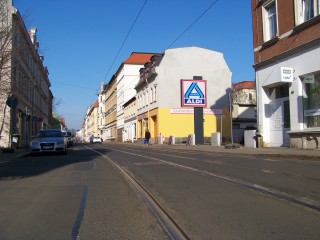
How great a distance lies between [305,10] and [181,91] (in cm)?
2593

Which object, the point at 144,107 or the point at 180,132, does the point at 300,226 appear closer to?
the point at 180,132

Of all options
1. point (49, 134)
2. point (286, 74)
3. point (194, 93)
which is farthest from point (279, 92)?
point (194, 93)

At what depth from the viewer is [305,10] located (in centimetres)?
2062

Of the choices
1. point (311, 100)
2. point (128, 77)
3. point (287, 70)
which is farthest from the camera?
point (128, 77)

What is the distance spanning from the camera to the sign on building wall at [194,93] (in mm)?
44188

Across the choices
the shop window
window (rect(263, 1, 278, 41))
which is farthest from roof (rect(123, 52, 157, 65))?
the shop window

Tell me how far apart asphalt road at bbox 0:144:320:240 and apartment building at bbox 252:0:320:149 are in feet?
33.5

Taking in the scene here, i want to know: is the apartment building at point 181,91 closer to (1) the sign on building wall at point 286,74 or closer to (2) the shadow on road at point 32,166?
(1) the sign on building wall at point 286,74

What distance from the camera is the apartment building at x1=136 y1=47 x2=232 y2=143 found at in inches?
1852

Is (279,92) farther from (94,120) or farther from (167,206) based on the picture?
(94,120)

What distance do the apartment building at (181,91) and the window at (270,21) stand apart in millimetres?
20589

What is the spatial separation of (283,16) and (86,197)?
1799cm

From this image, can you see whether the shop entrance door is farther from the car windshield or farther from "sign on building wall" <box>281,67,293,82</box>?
the car windshield

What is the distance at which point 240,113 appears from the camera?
5412 cm
